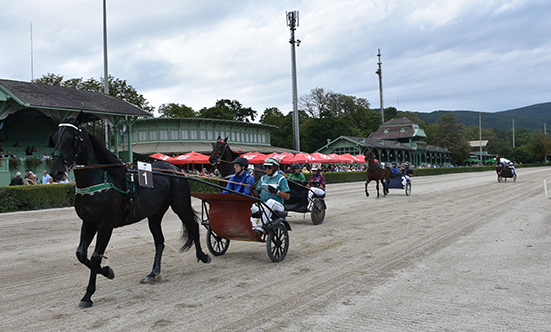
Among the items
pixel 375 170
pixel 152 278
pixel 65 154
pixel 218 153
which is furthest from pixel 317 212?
pixel 375 170

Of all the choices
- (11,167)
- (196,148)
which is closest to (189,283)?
(11,167)

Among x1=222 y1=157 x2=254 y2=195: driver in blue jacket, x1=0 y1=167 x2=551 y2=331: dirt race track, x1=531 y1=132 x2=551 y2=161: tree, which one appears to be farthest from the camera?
x1=531 y1=132 x2=551 y2=161: tree

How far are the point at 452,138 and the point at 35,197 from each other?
2994 inches

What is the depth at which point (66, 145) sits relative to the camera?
4.68 metres

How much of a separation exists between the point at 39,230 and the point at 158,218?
5.82 m

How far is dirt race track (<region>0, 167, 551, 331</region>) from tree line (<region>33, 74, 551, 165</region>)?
3412 cm

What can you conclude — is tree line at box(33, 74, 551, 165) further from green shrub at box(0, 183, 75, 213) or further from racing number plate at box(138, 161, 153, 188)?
racing number plate at box(138, 161, 153, 188)

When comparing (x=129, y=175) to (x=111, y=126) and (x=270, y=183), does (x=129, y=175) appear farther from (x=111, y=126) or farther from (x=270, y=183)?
(x=111, y=126)

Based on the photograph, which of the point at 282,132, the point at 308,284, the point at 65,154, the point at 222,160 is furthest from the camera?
the point at 282,132

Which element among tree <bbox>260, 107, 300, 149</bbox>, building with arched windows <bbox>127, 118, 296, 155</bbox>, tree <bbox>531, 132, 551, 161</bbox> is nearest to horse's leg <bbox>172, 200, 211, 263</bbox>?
building with arched windows <bbox>127, 118, 296, 155</bbox>

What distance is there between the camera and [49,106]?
21.1 m

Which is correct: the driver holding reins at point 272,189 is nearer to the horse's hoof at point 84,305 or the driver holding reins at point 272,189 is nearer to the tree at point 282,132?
the horse's hoof at point 84,305

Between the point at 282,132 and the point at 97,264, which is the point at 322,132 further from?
the point at 97,264

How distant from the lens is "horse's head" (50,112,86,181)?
14.9ft
